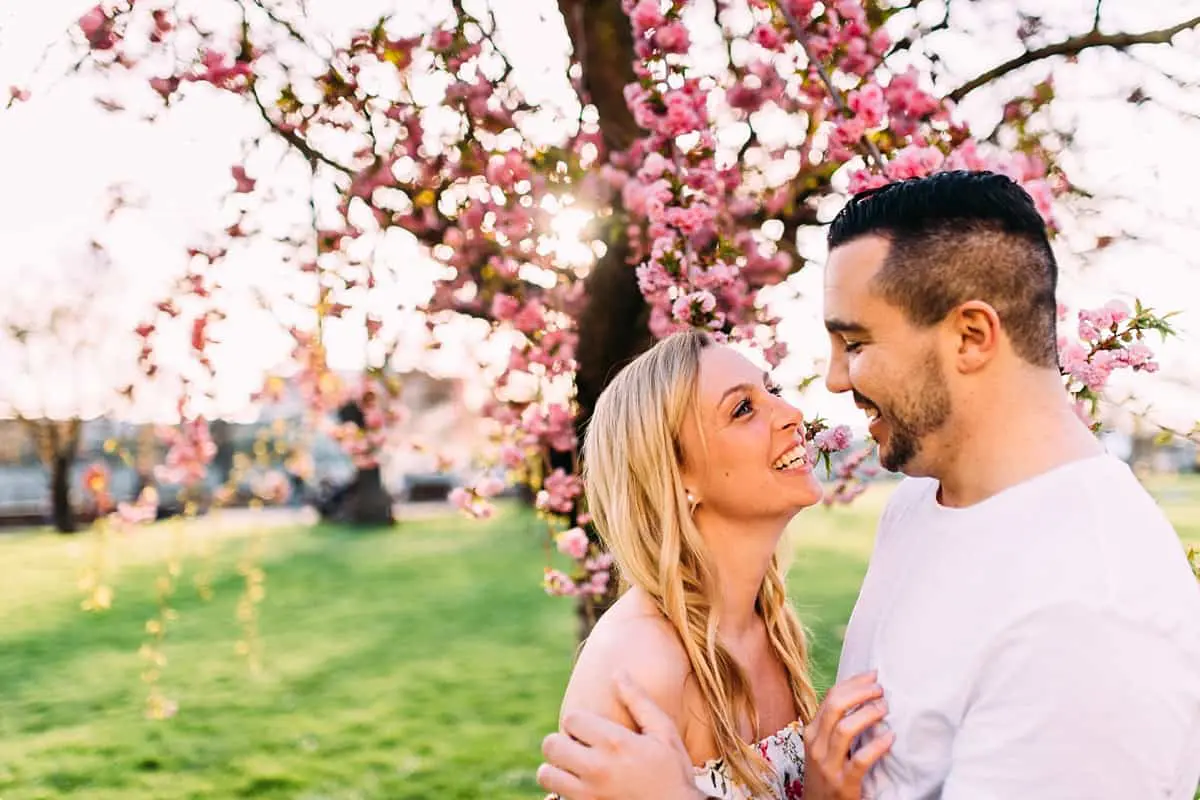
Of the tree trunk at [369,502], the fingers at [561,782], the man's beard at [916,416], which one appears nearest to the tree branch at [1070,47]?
the man's beard at [916,416]

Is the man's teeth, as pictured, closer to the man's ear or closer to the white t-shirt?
the white t-shirt

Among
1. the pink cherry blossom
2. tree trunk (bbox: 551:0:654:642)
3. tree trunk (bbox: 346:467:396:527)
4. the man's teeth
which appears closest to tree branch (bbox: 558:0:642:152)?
tree trunk (bbox: 551:0:654:642)

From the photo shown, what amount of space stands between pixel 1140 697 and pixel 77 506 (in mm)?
27146

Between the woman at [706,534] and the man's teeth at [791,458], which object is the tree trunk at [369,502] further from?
the man's teeth at [791,458]

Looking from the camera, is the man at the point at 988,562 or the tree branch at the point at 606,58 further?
the tree branch at the point at 606,58

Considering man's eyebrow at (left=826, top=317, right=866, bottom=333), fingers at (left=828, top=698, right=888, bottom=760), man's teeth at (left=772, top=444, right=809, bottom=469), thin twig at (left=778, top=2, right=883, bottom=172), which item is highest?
thin twig at (left=778, top=2, right=883, bottom=172)

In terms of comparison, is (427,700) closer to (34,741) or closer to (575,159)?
(34,741)

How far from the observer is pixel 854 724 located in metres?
1.82

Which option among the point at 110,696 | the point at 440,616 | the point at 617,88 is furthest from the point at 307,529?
the point at 617,88

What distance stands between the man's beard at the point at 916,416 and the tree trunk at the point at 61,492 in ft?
81.5

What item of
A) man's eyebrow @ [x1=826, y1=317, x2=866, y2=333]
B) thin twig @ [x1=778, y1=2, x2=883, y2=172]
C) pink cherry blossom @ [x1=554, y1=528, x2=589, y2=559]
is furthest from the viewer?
pink cherry blossom @ [x1=554, y1=528, x2=589, y2=559]

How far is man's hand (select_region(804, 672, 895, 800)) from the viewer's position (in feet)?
5.93

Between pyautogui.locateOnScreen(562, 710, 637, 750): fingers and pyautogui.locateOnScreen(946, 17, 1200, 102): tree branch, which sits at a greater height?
pyautogui.locateOnScreen(946, 17, 1200, 102): tree branch

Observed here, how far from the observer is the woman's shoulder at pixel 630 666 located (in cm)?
227
